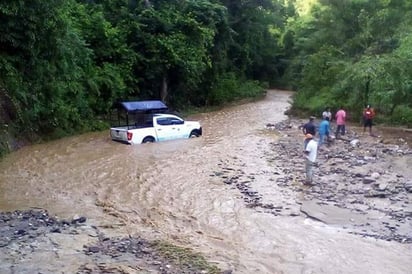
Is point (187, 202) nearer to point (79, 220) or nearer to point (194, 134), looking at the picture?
point (79, 220)

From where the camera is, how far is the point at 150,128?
2150 centimetres

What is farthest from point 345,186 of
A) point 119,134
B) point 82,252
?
point 119,134

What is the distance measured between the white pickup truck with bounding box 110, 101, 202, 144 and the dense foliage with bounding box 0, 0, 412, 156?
3.10m

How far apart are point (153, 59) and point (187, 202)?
19.1m

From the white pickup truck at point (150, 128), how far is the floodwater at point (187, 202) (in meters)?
0.47

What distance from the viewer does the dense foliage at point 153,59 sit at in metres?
19.5

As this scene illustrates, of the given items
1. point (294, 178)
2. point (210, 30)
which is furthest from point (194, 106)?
point (294, 178)

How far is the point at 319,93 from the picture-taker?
32969 mm

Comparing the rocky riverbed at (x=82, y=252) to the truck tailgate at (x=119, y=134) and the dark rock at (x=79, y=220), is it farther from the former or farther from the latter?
the truck tailgate at (x=119, y=134)

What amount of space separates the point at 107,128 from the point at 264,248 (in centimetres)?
1824

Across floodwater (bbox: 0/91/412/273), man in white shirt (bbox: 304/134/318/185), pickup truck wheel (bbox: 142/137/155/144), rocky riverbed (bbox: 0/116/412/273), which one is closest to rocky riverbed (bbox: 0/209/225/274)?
rocky riverbed (bbox: 0/116/412/273)

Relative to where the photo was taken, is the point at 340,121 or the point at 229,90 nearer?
the point at 340,121

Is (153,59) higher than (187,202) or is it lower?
higher

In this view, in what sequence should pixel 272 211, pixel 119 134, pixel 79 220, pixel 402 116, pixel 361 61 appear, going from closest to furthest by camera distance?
pixel 79 220 → pixel 272 211 → pixel 119 134 → pixel 402 116 → pixel 361 61
